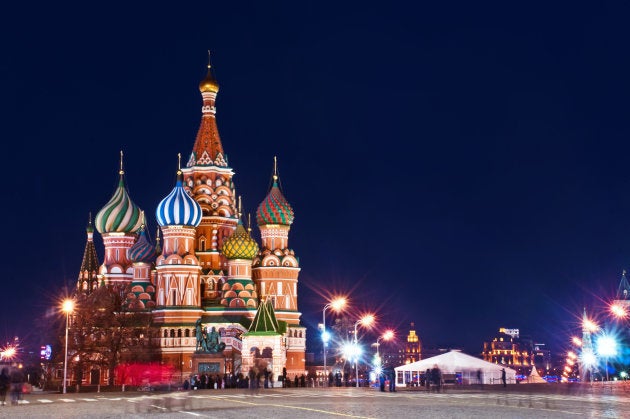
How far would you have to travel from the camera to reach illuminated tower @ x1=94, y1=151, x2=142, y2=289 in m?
99.1

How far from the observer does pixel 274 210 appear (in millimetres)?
98812

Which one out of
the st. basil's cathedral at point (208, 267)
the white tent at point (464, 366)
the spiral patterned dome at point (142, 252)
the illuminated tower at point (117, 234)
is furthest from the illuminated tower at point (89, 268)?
the white tent at point (464, 366)

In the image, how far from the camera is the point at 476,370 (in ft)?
195

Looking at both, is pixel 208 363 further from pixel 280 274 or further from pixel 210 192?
pixel 210 192

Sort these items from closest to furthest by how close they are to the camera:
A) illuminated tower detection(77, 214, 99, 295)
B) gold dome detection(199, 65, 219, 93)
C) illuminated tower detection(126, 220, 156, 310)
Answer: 1. illuminated tower detection(126, 220, 156, 310)
2. gold dome detection(199, 65, 219, 93)
3. illuminated tower detection(77, 214, 99, 295)

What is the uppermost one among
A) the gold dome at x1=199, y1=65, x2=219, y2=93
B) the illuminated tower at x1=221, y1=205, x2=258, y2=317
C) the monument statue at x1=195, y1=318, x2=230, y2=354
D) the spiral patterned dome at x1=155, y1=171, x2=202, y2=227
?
the gold dome at x1=199, y1=65, x2=219, y2=93

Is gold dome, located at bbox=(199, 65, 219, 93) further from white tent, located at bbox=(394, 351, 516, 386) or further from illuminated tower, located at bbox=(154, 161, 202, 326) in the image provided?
white tent, located at bbox=(394, 351, 516, 386)

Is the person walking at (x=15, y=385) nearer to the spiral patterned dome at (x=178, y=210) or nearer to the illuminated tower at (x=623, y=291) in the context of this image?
Answer: the spiral patterned dome at (x=178, y=210)

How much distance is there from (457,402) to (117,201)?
72.4 m

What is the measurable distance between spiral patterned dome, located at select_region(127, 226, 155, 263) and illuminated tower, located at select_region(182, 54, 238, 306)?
450 centimetres

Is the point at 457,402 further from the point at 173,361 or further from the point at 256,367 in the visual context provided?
the point at 173,361

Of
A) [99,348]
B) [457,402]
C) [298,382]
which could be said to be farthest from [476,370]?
[99,348]

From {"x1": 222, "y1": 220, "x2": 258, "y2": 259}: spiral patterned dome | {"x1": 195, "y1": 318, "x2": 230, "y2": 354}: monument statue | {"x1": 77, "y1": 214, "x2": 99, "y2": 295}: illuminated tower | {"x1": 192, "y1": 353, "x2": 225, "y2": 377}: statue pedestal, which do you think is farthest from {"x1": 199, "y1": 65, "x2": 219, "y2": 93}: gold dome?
{"x1": 192, "y1": 353, "x2": 225, "y2": 377}: statue pedestal

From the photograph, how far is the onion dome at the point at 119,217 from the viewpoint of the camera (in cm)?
9969
